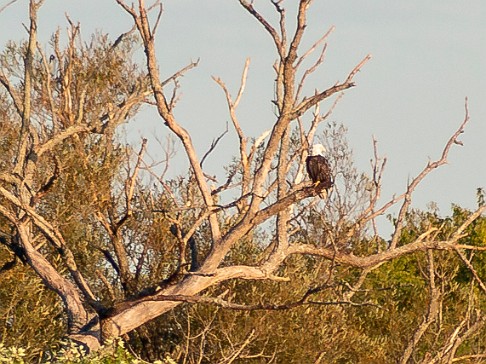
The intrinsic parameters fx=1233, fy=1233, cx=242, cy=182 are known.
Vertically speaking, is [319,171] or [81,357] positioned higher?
[319,171]

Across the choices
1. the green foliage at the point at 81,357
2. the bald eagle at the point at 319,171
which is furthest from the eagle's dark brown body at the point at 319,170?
the green foliage at the point at 81,357

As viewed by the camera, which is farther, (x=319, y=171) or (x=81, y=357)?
(x=319, y=171)

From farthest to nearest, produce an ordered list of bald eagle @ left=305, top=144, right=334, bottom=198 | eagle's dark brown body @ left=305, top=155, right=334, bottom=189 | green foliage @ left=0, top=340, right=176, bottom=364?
eagle's dark brown body @ left=305, top=155, right=334, bottom=189, bald eagle @ left=305, top=144, right=334, bottom=198, green foliage @ left=0, top=340, right=176, bottom=364

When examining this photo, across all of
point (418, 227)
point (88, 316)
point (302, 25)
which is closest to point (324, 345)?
point (88, 316)

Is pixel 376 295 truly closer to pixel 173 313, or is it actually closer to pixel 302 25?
pixel 173 313

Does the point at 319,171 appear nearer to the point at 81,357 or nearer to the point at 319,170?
the point at 319,170

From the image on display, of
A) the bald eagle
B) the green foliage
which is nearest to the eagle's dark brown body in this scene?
the bald eagle

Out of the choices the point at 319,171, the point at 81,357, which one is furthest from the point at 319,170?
the point at 81,357

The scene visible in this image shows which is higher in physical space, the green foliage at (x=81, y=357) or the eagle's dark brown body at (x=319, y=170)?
the eagle's dark brown body at (x=319, y=170)

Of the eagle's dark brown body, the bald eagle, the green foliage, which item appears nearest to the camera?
the green foliage

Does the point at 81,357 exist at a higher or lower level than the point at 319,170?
lower

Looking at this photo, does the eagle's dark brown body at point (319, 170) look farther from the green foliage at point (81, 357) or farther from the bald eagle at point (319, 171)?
the green foliage at point (81, 357)

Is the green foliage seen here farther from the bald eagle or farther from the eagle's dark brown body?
the eagle's dark brown body

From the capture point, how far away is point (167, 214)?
49.5 ft
